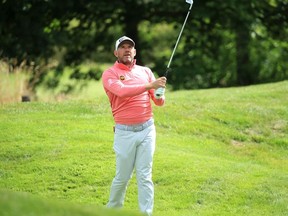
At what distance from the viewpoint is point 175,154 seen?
439 inches

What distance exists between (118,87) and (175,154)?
141 inches

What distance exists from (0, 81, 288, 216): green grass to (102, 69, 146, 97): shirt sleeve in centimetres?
124

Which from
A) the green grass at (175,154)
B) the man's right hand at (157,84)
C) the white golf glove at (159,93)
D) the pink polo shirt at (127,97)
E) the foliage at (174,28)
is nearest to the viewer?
the man's right hand at (157,84)

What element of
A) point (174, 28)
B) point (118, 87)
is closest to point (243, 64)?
point (174, 28)

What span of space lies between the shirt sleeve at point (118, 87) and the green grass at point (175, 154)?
1.24 m

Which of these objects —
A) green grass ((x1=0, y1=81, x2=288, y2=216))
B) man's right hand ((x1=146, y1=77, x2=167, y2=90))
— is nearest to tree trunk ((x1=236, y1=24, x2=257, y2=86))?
green grass ((x1=0, y1=81, x2=288, y2=216))

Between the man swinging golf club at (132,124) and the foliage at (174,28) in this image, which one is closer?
the man swinging golf club at (132,124)

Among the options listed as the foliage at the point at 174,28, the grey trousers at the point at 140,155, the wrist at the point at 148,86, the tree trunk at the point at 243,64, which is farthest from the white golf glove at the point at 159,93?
the tree trunk at the point at 243,64

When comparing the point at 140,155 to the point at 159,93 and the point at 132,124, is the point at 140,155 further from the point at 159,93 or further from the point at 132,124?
the point at 159,93

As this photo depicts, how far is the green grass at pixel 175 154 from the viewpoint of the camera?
31.3ft

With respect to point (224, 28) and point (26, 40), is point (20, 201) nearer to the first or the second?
point (26, 40)

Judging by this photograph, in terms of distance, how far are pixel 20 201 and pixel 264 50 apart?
1919cm

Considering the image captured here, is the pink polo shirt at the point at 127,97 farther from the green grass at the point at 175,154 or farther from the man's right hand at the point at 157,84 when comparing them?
the green grass at the point at 175,154

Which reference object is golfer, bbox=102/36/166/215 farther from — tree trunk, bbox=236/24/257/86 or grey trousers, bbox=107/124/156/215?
tree trunk, bbox=236/24/257/86
